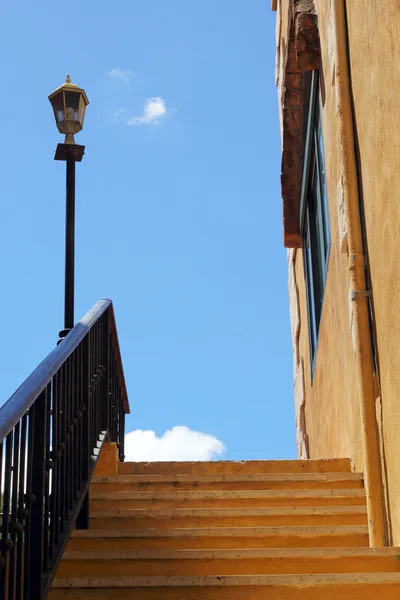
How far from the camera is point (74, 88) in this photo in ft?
25.4

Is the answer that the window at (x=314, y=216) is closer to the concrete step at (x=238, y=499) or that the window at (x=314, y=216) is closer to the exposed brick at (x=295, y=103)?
the exposed brick at (x=295, y=103)

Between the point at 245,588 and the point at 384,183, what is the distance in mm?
1822

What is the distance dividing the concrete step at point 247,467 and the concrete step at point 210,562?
5.52 feet

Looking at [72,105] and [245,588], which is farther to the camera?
[72,105]

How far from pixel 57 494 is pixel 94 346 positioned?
5.00ft

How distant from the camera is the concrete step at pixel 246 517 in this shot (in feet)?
15.7

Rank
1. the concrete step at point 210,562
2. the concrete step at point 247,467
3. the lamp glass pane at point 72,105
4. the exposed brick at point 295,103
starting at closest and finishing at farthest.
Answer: the concrete step at point 210,562
the concrete step at point 247,467
the lamp glass pane at point 72,105
the exposed brick at point 295,103

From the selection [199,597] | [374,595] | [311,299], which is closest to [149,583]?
[199,597]

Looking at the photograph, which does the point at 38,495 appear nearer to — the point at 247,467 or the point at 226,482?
the point at 226,482

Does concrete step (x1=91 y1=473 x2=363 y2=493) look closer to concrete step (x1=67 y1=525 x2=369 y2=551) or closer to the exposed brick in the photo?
concrete step (x1=67 y1=525 x2=369 y2=551)

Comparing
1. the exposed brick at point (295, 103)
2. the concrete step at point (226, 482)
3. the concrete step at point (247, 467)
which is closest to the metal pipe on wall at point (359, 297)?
the concrete step at point (226, 482)

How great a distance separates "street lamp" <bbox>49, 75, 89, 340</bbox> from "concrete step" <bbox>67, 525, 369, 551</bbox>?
118 inches

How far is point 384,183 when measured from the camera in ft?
14.5

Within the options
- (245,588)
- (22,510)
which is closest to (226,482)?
(245,588)
